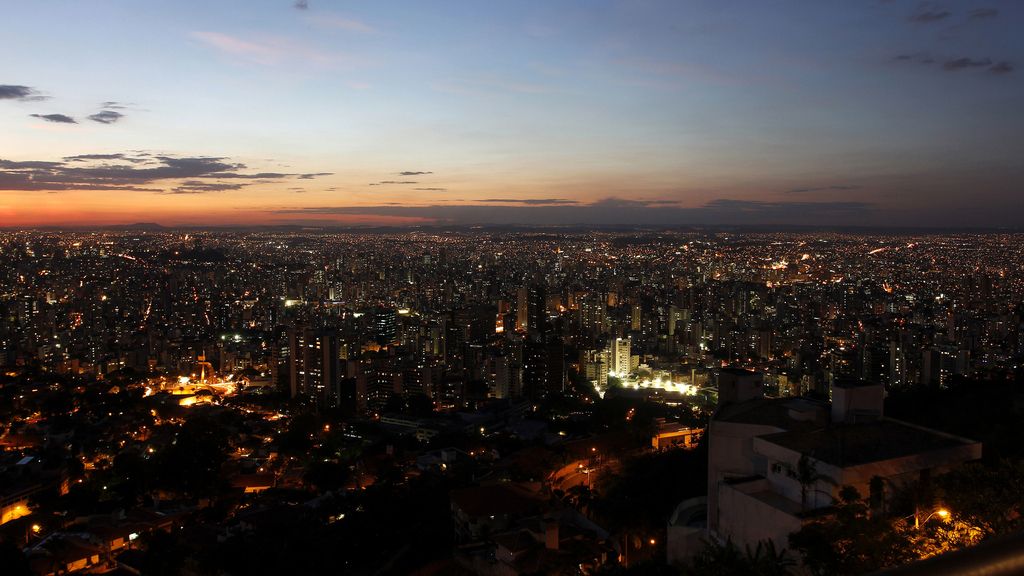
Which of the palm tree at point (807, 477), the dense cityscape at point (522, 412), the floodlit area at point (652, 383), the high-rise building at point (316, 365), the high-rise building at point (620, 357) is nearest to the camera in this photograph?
the palm tree at point (807, 477)

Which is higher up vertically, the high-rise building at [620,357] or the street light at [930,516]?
the street light at [930,516]

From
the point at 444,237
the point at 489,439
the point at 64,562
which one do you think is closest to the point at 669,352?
the point at 489,439

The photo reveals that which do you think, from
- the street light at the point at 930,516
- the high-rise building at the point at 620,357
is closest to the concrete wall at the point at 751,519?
the street light at the point at 930,516

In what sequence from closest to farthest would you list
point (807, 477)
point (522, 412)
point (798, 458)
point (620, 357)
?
point (807, 477)
point (798, 458)
point (522, 412)
point (620, 357)

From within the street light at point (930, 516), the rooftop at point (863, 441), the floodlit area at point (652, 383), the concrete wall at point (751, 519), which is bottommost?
the floodlit area at point (652, 383)

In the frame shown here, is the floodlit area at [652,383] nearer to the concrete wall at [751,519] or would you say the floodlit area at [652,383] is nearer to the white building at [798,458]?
Result: the white building at [798,458]

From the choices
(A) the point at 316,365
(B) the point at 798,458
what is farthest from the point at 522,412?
(B) the point at 798,458

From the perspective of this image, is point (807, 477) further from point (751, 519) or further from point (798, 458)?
point (751, 519)

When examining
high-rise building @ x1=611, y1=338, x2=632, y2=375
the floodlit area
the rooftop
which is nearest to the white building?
the rooftop

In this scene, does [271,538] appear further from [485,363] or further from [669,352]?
[669,352]
